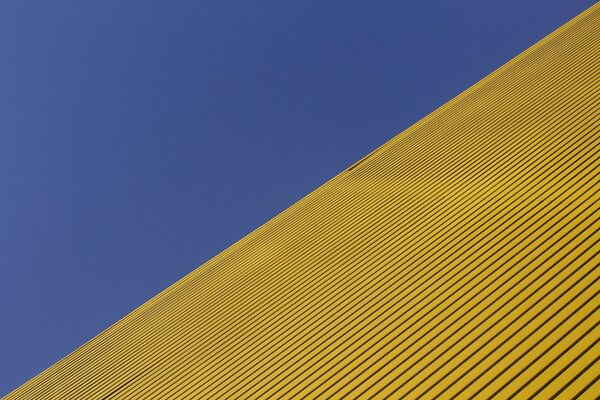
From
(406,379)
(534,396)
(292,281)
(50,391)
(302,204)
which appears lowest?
(534,396)

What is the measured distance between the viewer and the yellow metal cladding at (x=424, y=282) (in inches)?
203

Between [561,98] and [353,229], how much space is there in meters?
2.97

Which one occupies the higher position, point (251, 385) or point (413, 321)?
point (251, 385)

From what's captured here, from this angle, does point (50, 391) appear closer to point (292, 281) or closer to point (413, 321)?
point (292, 281)

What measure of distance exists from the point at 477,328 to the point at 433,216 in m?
2.58

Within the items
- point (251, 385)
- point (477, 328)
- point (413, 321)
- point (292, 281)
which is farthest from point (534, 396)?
point (292, 281)

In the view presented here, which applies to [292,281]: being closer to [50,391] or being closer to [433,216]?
[433,216]

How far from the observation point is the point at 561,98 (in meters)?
8.77

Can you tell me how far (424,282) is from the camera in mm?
6750

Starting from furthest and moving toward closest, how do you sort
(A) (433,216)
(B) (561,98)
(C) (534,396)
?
(B) (561,98), (A) (433,216), (C) (534,396)

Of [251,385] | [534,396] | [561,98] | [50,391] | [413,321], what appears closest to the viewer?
[534,396]

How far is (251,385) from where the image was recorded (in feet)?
22.6

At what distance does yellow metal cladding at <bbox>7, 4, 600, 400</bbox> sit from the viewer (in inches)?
203

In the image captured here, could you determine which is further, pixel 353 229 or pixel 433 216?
pixel 353 229
